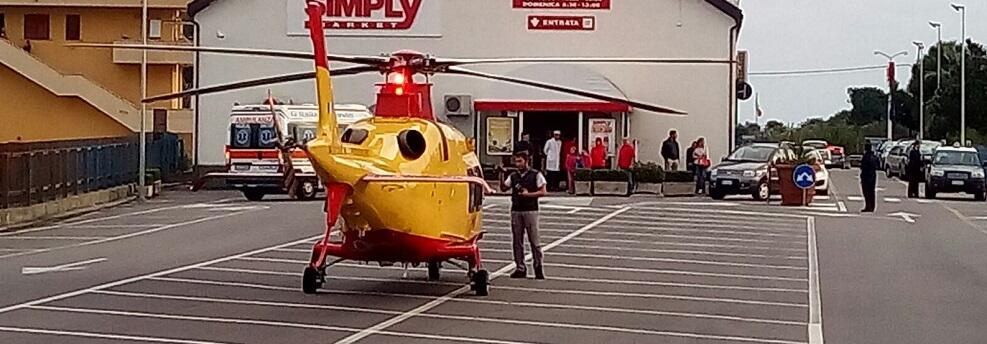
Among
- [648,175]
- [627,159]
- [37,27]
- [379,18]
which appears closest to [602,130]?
[627,159]

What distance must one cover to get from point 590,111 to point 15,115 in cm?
2335

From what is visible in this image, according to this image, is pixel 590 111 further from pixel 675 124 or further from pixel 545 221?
pixel 545 221

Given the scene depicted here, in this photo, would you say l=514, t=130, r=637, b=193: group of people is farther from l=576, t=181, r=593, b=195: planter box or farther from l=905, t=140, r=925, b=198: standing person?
l=905, t=140, r=925, b=198: standing person

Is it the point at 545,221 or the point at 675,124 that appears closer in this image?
the point at 545,221

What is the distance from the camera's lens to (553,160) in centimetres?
4203

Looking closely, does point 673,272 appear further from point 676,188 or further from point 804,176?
point 676,188

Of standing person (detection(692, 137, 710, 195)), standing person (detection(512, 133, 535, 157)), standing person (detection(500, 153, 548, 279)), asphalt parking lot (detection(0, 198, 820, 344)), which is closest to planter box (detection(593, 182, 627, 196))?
standing person (detection(692, 137, 710, 195))

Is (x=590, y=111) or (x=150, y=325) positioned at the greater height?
(x=590, y=111)

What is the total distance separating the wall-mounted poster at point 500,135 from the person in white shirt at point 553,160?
2937 mm

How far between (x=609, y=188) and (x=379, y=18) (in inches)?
413

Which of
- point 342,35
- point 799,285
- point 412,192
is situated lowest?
point 799,285

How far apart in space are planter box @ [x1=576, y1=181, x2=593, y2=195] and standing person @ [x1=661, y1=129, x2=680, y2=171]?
335 centimetres

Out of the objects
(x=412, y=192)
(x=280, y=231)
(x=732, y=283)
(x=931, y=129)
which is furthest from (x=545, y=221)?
(x=931, y=129)

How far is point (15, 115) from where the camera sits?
57.5 m
